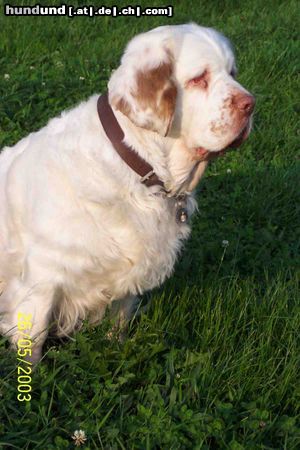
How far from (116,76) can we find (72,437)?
131 centimetres

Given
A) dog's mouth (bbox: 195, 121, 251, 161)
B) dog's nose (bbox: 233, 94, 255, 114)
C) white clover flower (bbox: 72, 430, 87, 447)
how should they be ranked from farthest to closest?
dog's mouth (bbox: 195, 121, 251, 161) < dog's nose (bbox: 233, 94, 255, 114) < white clover flower (bbox: 72, 430, 87, 447)

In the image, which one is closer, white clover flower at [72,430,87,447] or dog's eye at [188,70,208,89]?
white clover flower at [72,430,87,447]

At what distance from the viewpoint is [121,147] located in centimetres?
272

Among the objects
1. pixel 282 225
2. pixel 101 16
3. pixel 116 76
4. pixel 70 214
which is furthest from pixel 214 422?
pixel 101 16

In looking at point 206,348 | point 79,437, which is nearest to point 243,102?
point 206,348

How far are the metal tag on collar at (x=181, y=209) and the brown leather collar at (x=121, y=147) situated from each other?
20 centimetres

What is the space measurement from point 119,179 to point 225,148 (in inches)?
16.6

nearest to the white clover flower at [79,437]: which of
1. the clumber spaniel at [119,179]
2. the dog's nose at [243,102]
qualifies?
the clumber spaniel at [119,179]

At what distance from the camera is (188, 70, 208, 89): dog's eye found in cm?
264

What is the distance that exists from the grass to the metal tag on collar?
418mm

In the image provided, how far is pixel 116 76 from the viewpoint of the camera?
265 centimetres
